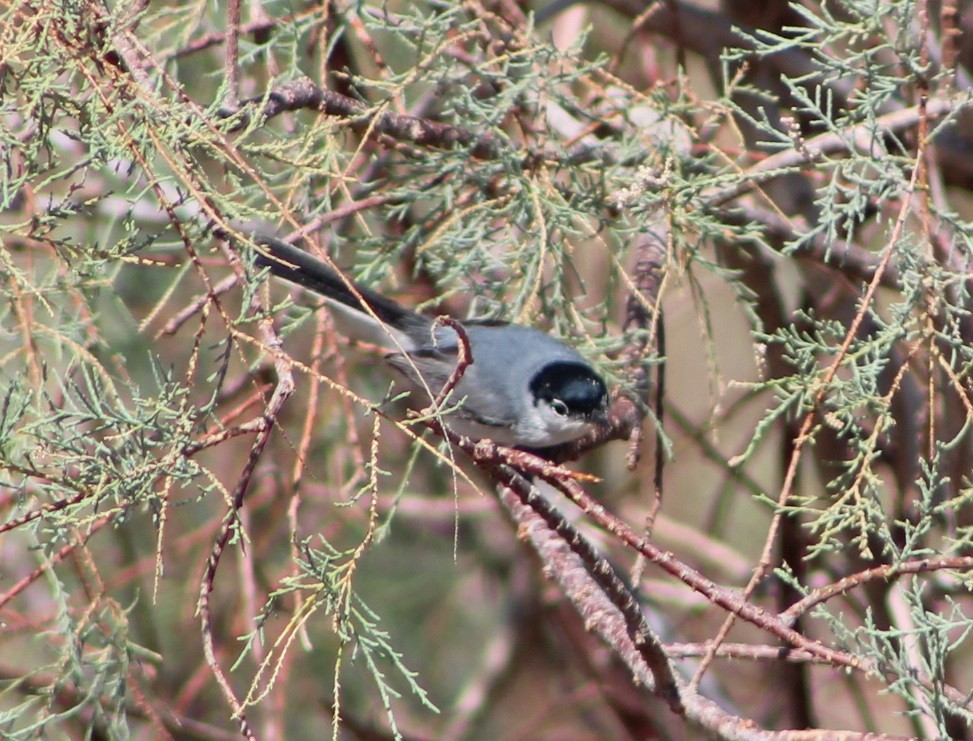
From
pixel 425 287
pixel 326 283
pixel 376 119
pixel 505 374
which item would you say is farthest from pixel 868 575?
pixel 425 287

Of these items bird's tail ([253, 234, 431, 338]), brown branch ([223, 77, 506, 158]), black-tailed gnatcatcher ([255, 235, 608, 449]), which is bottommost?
black-tailed gnatcatcher ([255, 235, 608, 449])

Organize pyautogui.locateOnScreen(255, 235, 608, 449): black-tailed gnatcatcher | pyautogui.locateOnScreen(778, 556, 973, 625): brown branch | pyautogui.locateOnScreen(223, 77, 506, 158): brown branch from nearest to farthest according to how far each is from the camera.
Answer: pyautogui.locateOnScreen(778, 556, 973, 625): brown branch < pyautogui.locateOnScreen(223, 77, 506, 158): brown branch < pyautogui.locateOnScreen(255, 235, 608, 449): black-tailed gnatcatcher

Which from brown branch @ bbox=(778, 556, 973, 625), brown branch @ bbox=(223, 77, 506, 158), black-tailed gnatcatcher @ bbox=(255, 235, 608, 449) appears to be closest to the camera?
brown branch @ bbox=(778, 556, 973, 625)

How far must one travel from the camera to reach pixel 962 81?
2.45 meters

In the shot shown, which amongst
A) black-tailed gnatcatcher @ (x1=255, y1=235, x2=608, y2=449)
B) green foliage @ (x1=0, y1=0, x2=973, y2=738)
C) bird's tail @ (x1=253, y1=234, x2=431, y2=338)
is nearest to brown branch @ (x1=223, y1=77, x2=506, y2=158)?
green foliage @ (x1=0, y1=0, x2=973, y2=738)

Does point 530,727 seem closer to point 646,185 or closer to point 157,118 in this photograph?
point 646,185

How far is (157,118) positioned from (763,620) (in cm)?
97

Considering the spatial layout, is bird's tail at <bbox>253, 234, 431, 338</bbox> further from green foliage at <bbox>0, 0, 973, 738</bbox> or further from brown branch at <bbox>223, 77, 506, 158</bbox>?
brown branch at <bbox>223, 77, 506, 158</bbox>

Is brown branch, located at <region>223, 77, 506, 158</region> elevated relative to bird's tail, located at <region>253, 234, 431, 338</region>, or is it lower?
elevated

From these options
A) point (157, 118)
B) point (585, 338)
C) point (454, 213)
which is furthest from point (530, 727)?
point (157, 118)

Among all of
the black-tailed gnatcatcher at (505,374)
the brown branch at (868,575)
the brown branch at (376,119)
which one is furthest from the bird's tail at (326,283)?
the brown branch at (868,575)

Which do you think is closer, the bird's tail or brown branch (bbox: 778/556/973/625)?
brown branch (bbox: 778/556/973/625)

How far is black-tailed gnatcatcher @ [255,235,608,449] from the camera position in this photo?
2.46m

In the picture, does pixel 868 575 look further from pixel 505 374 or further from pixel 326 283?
pixel 505 374
